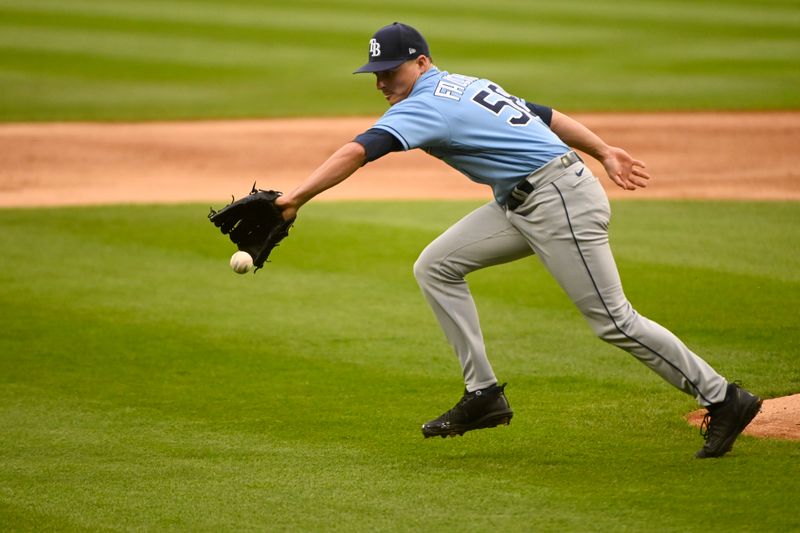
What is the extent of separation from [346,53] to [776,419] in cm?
1929

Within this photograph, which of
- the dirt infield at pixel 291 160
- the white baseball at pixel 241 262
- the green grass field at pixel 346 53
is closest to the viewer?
the white baseball at pixel 241 262

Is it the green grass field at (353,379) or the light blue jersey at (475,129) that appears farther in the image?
the light blue jersey at (475,129)

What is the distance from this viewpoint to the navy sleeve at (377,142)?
4.91 m

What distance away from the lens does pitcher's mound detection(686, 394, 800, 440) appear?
18.0ft

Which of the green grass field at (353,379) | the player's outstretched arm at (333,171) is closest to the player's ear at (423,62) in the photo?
the player's outstretched arm at (333,171)

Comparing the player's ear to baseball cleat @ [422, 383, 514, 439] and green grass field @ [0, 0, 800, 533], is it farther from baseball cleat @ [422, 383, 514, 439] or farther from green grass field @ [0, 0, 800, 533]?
green grass field @ [0, 0, 800, 533]

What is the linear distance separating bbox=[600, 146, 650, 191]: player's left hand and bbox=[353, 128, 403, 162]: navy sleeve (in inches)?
44.7

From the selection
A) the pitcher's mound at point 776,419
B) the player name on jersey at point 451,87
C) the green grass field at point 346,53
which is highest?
the green grass field at point 346,53

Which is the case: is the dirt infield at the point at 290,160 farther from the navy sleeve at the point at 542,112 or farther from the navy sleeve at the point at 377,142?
the navy sleeve at the point at 377,142

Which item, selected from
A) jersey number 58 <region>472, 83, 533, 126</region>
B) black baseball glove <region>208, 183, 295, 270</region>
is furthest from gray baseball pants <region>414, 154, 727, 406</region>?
black baseball glove <region>208, 183, 295, 270</region>

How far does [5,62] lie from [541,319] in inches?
682

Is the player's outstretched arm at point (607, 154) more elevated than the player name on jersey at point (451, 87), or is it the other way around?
the player name on jersey at point (451, 87)

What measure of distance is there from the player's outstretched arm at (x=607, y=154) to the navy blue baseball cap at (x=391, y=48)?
2.62ft

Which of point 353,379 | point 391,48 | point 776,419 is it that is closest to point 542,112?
point 391,48
